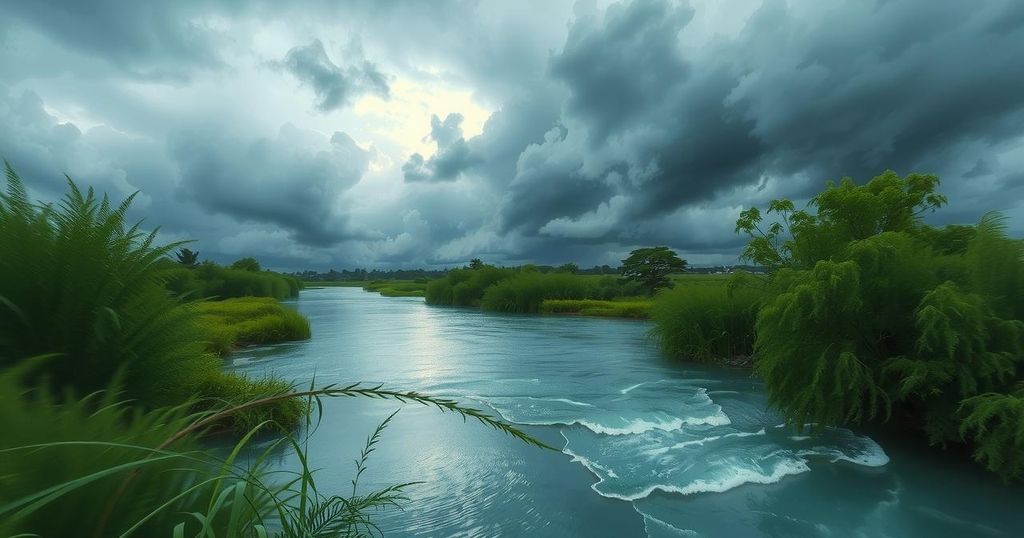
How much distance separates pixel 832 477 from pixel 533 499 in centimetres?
275

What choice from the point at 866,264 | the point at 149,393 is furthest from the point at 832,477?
the point at 149,393

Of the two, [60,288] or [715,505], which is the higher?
[60,288]

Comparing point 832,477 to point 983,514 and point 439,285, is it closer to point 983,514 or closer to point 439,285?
point 983,514

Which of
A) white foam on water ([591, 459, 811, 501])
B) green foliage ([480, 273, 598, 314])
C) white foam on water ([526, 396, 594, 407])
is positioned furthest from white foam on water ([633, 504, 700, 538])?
green foliage ([480, 273, 598, 314])

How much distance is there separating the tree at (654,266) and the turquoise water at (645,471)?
24176 mm

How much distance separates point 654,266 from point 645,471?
95.9ft

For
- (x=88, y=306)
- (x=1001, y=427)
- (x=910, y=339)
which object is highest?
(x=88, y=306)

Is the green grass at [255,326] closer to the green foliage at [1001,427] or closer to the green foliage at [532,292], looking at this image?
the green foliage at [1001,427]

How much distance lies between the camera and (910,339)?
189 inches

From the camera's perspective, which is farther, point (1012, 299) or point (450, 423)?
point (450, 423)

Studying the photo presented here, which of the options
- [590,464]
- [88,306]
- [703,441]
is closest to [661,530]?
[590,464]

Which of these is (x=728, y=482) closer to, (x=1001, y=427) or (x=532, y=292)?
(x=1001, y=427)

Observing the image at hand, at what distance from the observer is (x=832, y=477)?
4316 mm

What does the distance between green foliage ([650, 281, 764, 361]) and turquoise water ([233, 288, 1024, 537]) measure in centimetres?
257
